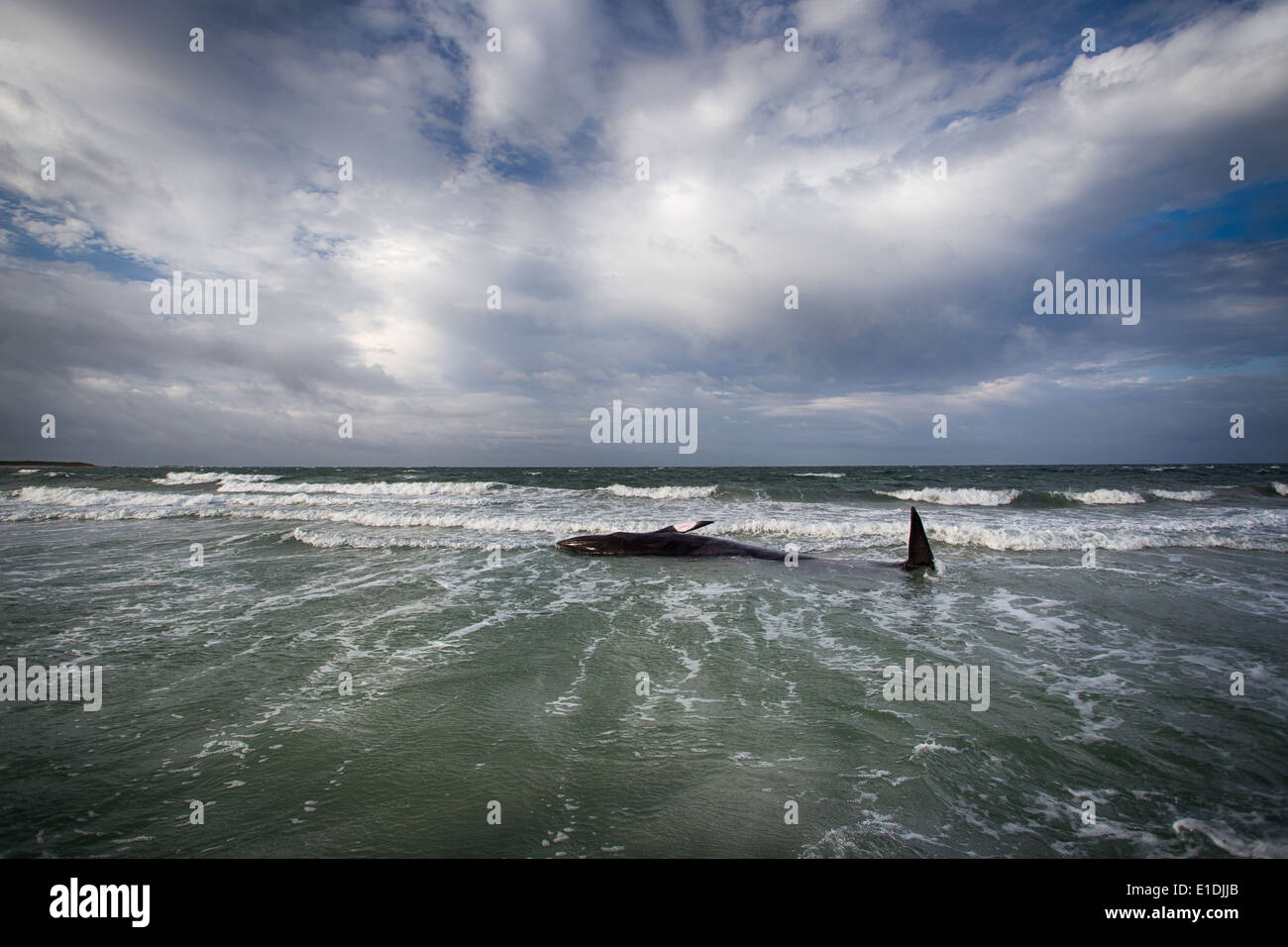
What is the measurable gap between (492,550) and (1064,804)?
1160cm

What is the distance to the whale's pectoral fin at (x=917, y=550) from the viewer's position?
1041cm

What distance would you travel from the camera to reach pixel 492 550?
13.1 m

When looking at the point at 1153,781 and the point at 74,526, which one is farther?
the point at 74,526

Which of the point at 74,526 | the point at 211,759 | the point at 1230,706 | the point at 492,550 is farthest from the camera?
the point at 74,526

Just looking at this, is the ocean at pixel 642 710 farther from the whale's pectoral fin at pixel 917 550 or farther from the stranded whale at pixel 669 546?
the stranded whale at pixel 669 546

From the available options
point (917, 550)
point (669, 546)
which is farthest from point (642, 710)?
point (917, 550)

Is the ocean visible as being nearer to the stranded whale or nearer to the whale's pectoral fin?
the whale's pectoral fin

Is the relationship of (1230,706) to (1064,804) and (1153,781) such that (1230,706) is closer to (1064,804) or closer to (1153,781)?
(1153,781)

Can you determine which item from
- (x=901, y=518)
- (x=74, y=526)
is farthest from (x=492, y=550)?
(x=74, y=526)

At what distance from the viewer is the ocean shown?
320cm

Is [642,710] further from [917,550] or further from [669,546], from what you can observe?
[917,550]

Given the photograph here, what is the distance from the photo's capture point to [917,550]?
10477mm

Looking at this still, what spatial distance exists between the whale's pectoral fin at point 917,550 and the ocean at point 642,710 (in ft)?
1.38
